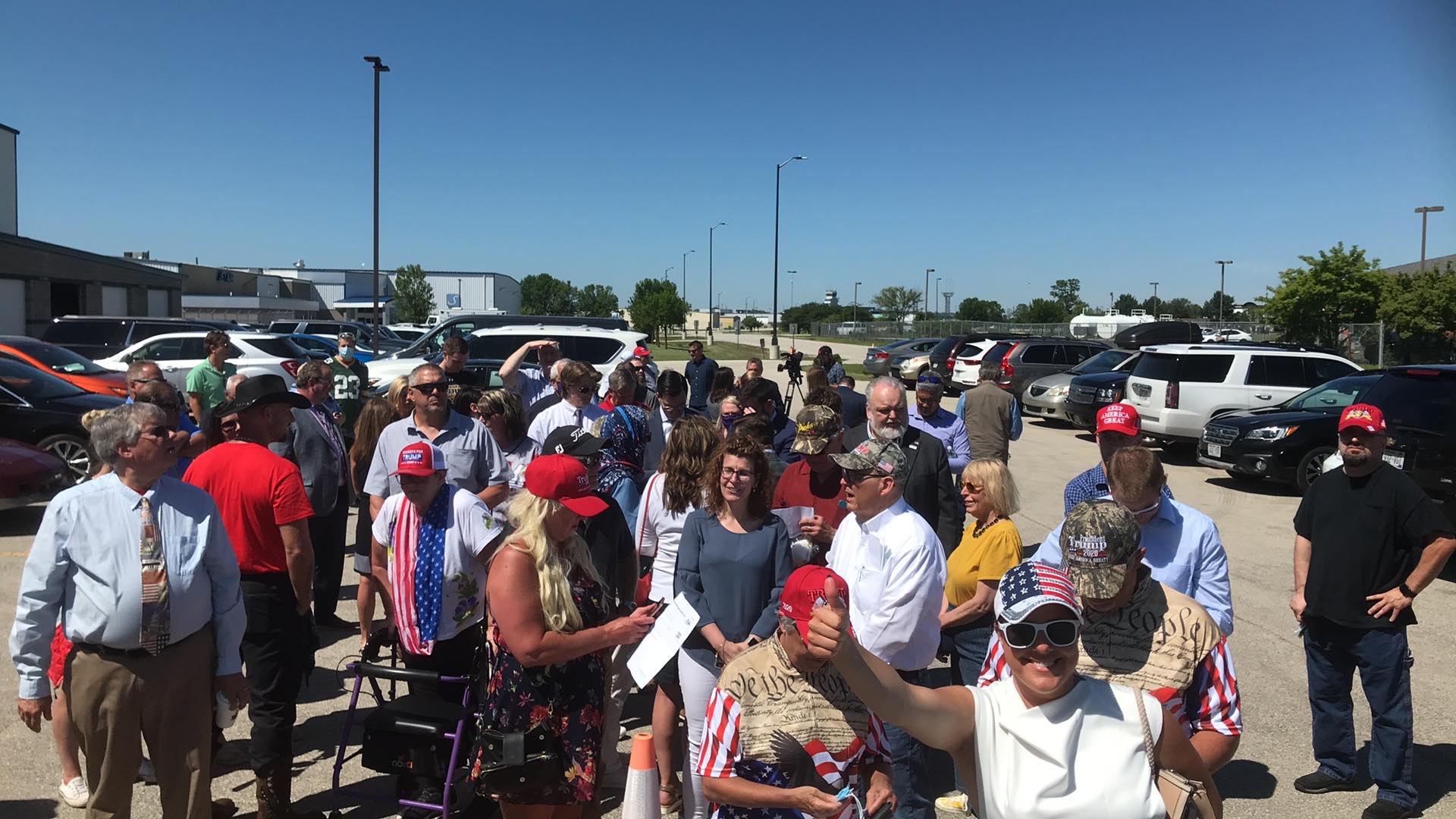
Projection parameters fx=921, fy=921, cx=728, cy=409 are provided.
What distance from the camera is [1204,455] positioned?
1340 cm

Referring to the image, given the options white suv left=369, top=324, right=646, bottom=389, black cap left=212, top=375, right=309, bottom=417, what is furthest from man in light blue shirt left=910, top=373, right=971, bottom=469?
white suv left=369, top=324, right=646, bottom=389

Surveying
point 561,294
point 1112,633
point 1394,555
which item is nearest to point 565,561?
point 1112,633

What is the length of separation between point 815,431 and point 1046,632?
108 inches

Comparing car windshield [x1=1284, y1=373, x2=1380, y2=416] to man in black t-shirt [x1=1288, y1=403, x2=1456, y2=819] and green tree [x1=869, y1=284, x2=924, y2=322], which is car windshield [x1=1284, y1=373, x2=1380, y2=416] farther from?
green tree [x1=869, y1=284, x2=924, y2=322]

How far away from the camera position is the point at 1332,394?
13.4m

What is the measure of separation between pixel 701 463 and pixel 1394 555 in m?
3.42

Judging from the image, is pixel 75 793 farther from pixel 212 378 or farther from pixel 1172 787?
pixel 212 378

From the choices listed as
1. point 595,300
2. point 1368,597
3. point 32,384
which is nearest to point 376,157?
point 32,384

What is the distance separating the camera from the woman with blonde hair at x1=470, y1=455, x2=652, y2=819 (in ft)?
10.5

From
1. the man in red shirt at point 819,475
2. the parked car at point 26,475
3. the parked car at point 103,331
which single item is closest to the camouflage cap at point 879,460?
the man in red shirt at point 819,475

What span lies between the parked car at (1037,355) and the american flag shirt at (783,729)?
2193cm

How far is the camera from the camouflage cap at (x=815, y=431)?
4.77 m

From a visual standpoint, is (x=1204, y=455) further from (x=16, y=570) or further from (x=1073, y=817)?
(x=16, y=570)

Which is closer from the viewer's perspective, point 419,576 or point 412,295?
point 419,576
